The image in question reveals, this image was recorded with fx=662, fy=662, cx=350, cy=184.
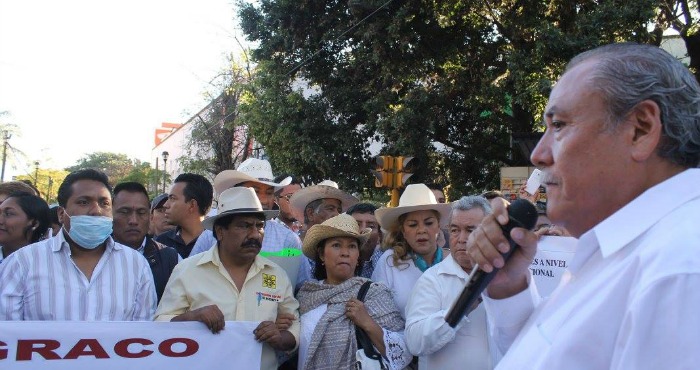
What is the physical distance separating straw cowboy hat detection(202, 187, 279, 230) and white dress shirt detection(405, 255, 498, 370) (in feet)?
4.32

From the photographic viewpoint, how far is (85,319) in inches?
165

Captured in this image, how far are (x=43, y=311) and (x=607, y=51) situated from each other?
12.2 feet

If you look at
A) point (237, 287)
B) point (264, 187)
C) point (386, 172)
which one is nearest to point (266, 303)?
point (237, 287)

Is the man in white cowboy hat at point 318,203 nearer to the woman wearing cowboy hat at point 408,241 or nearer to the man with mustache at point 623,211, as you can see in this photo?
the woman wearing cowboy hat at point 408,241

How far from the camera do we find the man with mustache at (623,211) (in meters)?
1.17

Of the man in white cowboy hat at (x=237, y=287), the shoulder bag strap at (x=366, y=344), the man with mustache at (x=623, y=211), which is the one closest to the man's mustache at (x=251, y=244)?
the man in white cowboy hat at (x=237, y=287)

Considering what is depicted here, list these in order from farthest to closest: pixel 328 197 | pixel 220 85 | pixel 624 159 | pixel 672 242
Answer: pixel 220 85 → pixel 328 197 → pixel 624 159 → pixel 672 242

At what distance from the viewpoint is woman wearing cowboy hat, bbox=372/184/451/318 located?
525 cm

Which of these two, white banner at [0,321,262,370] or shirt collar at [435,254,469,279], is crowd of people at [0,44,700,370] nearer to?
shirt collar at [435,254,469,279]

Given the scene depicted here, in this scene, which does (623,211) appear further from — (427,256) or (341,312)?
(427,256)

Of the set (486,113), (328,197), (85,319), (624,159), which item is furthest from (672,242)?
(486,113)

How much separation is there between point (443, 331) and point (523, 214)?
227cm

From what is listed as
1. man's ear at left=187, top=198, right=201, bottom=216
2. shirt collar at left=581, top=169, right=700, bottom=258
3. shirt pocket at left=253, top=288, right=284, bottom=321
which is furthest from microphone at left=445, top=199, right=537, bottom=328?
man's ear at left=187, top=198, right=201, bottom=216

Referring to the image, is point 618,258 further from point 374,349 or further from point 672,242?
point 374,349
